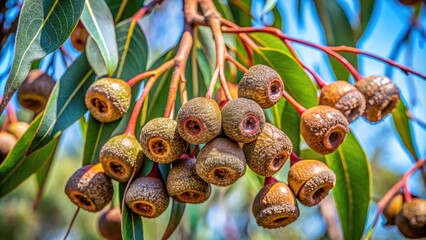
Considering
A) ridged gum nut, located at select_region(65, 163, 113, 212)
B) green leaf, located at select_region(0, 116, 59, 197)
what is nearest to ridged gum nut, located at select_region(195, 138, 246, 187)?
ridged gum nut, located at select_region(65, 163, 113, 212)

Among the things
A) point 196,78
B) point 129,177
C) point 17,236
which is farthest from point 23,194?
point 129,177

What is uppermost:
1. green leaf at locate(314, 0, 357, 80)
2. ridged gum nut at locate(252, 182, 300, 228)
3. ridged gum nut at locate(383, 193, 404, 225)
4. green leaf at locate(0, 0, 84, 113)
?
green leaf at locate(0, 0, 84, 113)

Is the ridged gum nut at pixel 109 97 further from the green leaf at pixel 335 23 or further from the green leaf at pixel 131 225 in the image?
the green leaf at pixel 335 23

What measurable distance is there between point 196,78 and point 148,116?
0.21 meters

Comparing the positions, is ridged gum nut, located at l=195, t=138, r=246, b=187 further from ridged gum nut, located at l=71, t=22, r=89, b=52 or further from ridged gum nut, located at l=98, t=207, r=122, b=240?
ridged gum nut, located at l=71, t=22, r=89, b=52

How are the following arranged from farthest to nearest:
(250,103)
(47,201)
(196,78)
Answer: (47,201), (196,78), (250,103)

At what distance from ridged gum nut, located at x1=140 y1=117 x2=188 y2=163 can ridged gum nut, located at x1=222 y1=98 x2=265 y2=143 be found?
0.08m

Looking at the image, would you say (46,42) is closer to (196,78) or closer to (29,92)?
(29,92)

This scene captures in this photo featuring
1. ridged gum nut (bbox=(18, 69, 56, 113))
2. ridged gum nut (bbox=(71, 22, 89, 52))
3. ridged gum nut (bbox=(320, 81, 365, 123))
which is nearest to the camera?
ridged gum nut (bbox=(320, 81, 365, 123))

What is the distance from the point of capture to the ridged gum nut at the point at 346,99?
43.9 inches

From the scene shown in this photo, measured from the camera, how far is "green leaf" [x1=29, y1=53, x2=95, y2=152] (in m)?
1.16

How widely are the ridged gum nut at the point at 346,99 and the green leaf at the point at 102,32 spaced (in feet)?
1.34

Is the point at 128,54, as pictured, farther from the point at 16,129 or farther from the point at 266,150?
the point at 266,150

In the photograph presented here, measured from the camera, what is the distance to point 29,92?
1.35m
